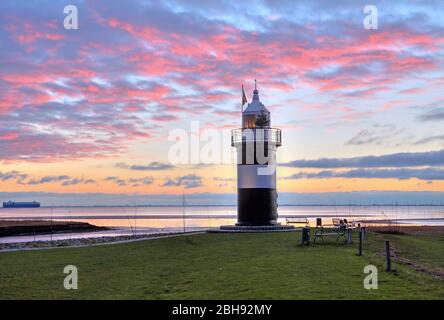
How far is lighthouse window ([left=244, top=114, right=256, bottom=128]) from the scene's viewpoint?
1421 inches

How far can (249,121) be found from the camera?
119 ft

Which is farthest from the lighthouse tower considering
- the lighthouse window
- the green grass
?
the green grass

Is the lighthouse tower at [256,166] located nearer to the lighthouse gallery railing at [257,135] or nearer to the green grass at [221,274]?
the lighthouse gallery railing at [257,135]

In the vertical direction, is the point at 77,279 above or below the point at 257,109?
→ below

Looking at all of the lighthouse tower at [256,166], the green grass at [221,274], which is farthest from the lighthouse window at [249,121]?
the green grass at [221,274]

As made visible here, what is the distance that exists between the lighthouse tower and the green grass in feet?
36.3

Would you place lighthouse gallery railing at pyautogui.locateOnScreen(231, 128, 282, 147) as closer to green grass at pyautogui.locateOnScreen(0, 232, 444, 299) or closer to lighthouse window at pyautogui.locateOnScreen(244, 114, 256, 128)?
lighthouse window at pyautogui.locateOnScreen(244, 114, 256, 128)

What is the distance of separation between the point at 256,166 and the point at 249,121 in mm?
3333

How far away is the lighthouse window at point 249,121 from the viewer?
36.1 m
